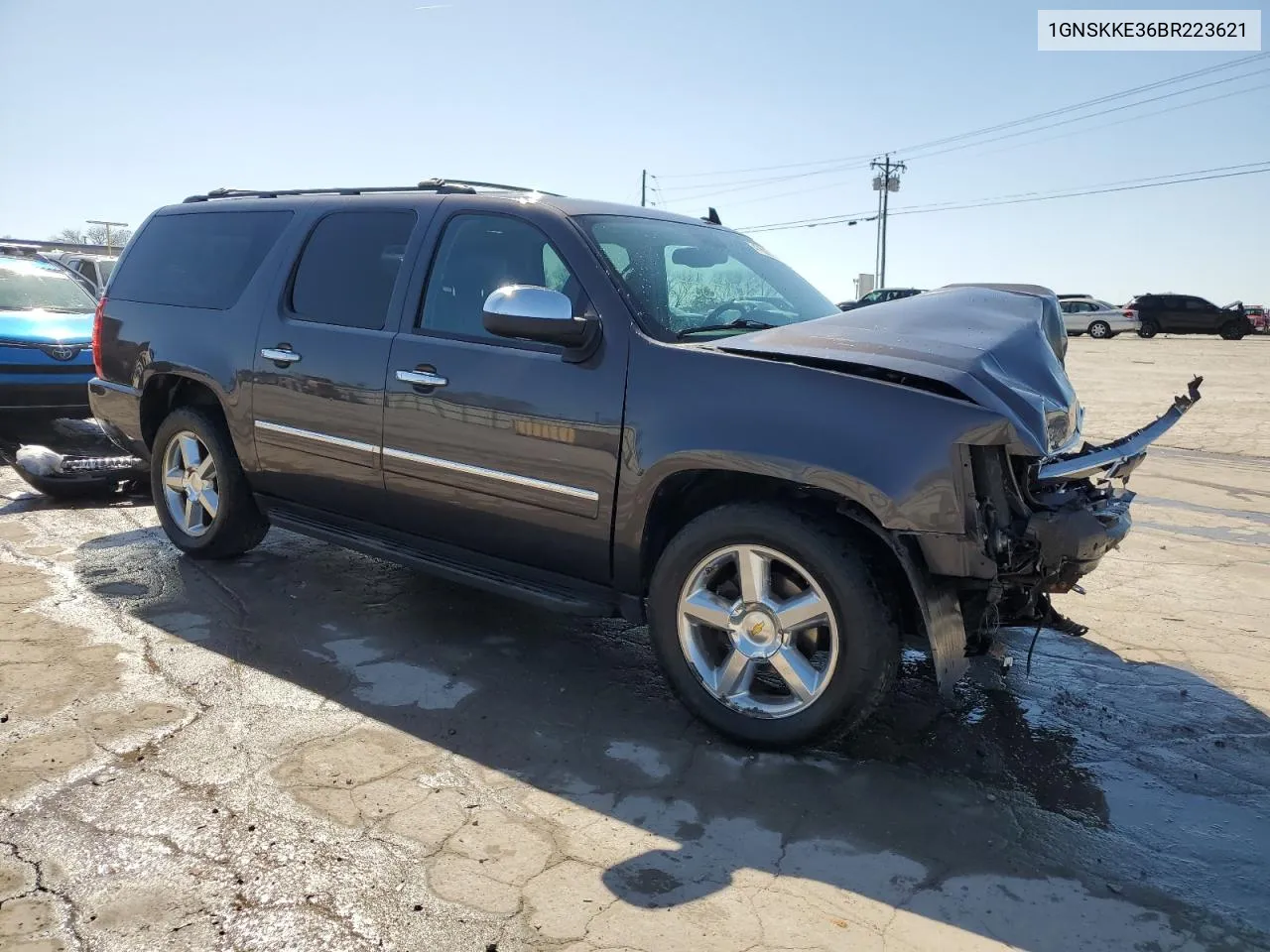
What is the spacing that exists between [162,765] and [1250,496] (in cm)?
755

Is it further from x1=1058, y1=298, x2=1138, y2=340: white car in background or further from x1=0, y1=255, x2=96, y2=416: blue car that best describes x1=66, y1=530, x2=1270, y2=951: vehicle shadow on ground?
x1=1058, y1=298, x2=1138, y2=340: white car in background

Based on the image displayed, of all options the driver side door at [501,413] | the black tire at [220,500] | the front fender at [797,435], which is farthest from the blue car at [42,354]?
the front fender at [797,435]

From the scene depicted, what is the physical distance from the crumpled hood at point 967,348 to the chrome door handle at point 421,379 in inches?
47.7

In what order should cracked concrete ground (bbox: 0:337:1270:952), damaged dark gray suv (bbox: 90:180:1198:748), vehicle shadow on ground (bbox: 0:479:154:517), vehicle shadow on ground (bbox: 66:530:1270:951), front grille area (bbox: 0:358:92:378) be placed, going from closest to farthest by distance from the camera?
cracked concrete ground (bbox: 0:337:1270:952), vehicle shadow on ground (bbox: 66:530:1270:951), damaged dark gray suv (bbox: 90:180:1198:748), vehicle shadow on ground (bbox: 0:479:154:517), front grille area (bbox: 0:358:92:378)

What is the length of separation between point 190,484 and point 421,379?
6.61 ft

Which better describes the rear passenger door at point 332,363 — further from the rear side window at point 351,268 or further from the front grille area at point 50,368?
the front grille area at point 50,368

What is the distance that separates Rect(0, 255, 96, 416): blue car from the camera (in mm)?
7035

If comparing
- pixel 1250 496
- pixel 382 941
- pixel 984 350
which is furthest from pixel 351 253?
pixel 1250 496

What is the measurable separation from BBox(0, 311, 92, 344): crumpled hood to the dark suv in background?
115ft

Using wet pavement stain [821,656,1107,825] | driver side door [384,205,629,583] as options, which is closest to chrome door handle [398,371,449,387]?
driver side door [384,205,629,583]

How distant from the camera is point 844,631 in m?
2.96

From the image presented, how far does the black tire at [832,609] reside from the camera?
2936 millimetres

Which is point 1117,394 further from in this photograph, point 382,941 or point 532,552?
point 382,941

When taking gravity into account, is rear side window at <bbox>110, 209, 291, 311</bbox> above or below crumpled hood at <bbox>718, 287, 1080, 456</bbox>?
above
